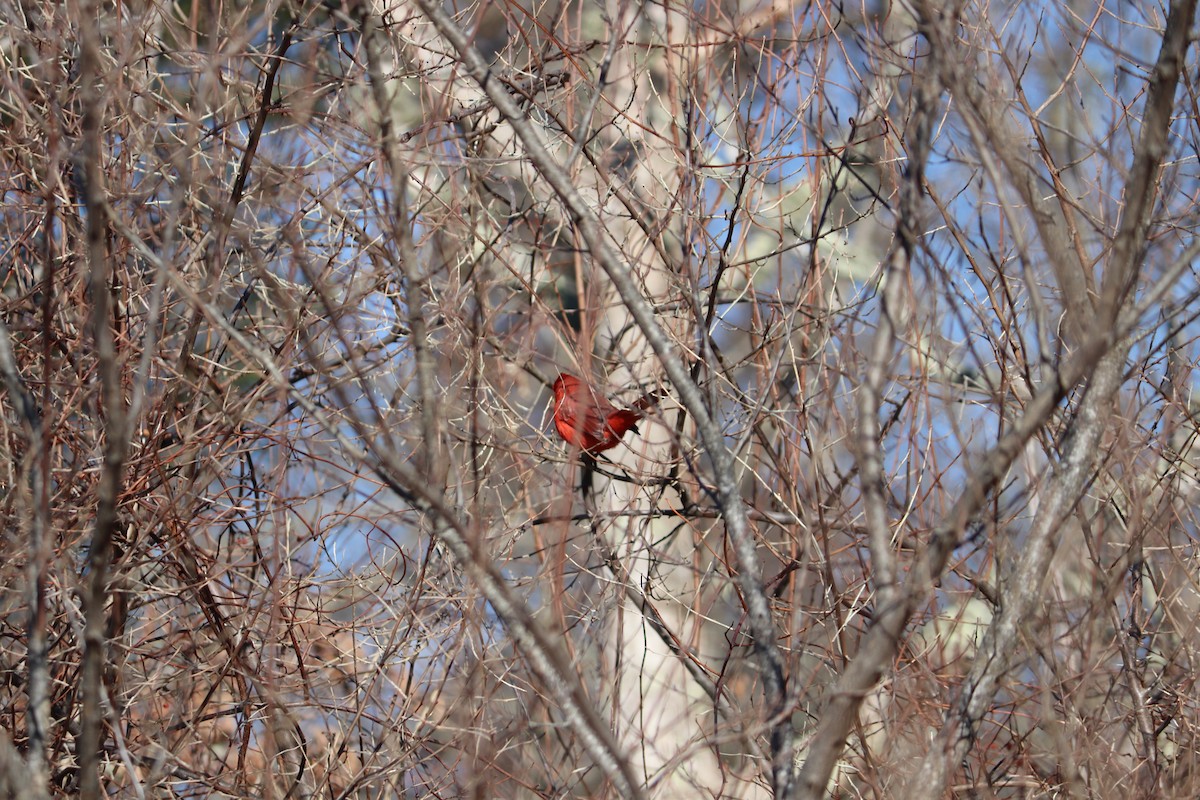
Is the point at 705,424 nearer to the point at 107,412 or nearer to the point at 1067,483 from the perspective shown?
the point at 1067,483

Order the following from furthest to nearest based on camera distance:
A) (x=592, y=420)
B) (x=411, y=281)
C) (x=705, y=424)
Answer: (x=592, y=420), (x=705, y=424), (x=411, y=281)

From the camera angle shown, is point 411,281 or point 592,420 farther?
point 592,420

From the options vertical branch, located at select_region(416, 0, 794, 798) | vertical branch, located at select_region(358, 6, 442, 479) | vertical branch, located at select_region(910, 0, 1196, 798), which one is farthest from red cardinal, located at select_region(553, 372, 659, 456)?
vertical branch, located at select_region(910, 0, 1196, 798)

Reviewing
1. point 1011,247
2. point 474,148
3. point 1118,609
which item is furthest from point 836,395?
point 474,148

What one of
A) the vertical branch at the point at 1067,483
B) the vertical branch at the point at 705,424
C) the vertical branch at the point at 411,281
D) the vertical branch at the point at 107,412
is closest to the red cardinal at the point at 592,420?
the vertical branch at the point at 705,424

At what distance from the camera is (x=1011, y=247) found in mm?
4102

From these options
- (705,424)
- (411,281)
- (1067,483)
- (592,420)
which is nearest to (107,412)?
(411,281)

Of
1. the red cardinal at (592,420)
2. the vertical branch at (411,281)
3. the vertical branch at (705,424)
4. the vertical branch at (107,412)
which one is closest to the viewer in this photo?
the vertical branch at (107,412)

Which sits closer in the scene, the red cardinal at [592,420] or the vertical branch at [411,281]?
the vertical branch at [411,281]

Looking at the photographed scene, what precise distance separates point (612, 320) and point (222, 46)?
4824 mm

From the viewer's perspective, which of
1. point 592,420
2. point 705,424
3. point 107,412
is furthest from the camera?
point 592,420

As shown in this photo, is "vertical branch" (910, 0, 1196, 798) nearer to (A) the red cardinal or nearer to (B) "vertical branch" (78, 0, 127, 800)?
(B) "vertical branch" (78, 0, 127, 800)

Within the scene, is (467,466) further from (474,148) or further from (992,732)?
(992,732)

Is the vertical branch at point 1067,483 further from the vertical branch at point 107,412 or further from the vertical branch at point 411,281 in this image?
the vertical branch at point 107,412
